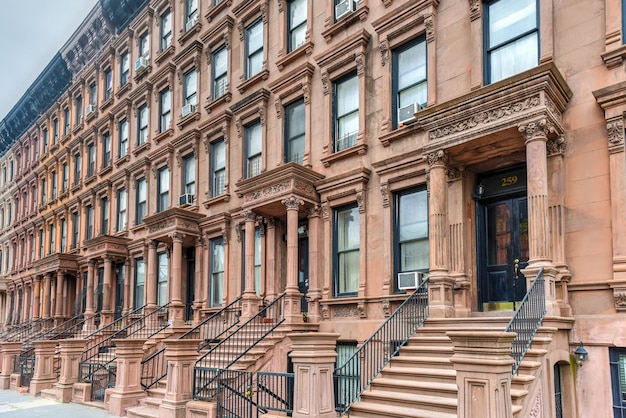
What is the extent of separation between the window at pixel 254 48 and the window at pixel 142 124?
6.70 metres

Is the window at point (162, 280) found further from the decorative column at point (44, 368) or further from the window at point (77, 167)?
the window at point (77, 167)

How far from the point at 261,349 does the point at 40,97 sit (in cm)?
2696

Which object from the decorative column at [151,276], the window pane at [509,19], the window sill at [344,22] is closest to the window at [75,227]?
the decorative column at [151,276]

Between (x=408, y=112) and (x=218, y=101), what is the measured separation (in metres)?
7.79

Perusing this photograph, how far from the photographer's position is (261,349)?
12438 mm

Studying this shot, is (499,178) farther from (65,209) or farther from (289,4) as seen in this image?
(65,209)

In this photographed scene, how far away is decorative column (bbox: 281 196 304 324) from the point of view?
13508 mm

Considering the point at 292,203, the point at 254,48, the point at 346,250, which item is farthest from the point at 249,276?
the point at 254,48

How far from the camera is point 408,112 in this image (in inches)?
492

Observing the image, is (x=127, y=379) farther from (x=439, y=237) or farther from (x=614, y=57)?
(x=614, y=57)

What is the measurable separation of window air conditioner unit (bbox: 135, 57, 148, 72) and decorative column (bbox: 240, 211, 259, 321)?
10807mm

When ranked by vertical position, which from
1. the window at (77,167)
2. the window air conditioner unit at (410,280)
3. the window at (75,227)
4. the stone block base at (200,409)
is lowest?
the stone block base at (200,409)

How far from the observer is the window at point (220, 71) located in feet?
60.8

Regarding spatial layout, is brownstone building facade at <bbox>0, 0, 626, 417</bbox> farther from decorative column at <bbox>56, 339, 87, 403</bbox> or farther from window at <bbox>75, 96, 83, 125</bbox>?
window at <bbox>75, 96, 83, 125</bbox>
